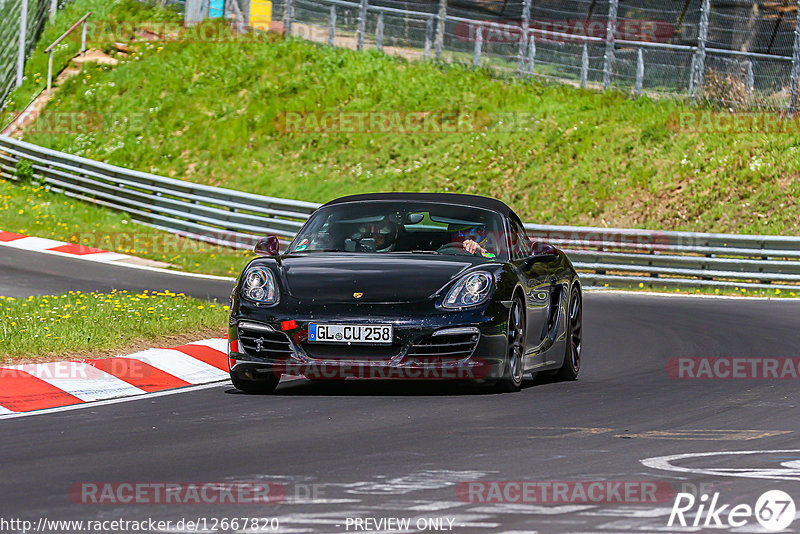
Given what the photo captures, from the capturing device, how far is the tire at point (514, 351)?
9.30 m

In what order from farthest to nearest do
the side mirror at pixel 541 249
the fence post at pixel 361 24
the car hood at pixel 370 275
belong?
the fence post at pixel 361 24
the side mirror at pixel 541 249
the car hood at pixel 370 275

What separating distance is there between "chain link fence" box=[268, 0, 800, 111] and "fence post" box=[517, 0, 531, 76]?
0.02 metres

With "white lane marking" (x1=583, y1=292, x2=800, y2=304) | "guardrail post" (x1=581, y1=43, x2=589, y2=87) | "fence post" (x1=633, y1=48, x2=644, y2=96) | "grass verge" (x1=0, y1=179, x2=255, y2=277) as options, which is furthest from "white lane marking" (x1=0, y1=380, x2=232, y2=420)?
"guardrail post" (x1=581, y1=43, x2=589, y2=87)

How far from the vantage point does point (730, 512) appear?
553 cm

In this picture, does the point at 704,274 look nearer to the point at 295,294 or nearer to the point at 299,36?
the point at 295,294

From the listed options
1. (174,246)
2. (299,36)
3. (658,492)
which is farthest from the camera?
(299,36)

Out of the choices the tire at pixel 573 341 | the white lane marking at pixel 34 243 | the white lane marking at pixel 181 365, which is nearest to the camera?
the white lane marking at pixel 181 365

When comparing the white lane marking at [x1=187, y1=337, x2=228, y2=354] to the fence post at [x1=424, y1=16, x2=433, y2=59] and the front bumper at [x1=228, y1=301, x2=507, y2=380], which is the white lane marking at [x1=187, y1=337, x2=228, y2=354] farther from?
the fence post at [x1=424, y1=16, x2=433, y2=59]

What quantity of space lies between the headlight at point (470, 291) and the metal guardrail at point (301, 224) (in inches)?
479

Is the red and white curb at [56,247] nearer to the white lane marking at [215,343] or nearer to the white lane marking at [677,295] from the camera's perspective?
the white lane marking at [677,295]

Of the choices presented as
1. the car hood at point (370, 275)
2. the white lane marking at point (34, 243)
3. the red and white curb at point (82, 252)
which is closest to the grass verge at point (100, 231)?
the red and white curb at point (82, 252)

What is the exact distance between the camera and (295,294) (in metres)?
9.07

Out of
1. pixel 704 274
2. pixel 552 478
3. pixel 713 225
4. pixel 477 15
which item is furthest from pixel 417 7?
pixel 552 478

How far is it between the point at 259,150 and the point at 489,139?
205 inches
